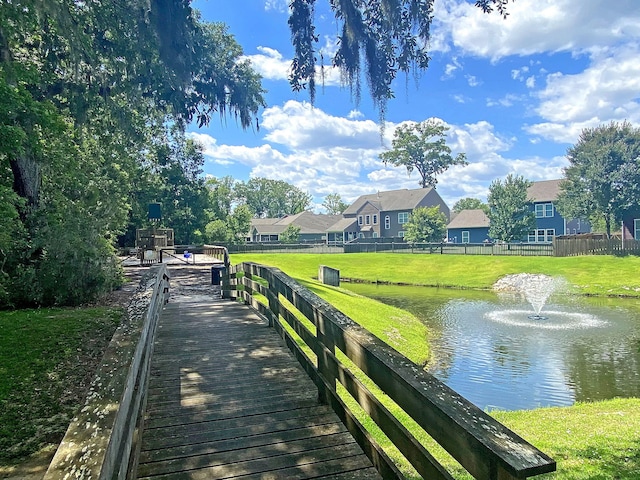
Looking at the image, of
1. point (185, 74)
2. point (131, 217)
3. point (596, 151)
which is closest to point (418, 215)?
point (596, 151)

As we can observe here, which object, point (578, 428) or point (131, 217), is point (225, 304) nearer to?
point (578, 428)

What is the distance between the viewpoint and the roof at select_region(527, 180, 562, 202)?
43.5 meters

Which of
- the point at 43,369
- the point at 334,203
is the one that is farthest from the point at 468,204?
the point at 43,369

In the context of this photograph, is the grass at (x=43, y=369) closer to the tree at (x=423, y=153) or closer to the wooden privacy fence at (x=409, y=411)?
the wooden privacy fence at (x=409, y=411)

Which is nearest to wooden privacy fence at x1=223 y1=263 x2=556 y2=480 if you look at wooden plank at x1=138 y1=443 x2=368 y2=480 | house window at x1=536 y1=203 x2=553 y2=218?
wooden plank at x1=138 y1=443 x2=368 y2=480

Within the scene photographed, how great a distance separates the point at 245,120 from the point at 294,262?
907 inches

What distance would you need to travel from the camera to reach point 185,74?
8.27 meters

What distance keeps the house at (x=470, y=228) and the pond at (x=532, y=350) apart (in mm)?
28432

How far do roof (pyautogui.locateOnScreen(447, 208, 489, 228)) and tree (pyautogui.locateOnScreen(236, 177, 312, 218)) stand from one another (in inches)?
1823

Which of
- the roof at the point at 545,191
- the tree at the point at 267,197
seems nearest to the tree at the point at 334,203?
the tree at the point at 267,197

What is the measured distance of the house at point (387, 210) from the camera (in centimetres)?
5483

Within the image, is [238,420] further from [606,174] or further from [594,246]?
[606,174]

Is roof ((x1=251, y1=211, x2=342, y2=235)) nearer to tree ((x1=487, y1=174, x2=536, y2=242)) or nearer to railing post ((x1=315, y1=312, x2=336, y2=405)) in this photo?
tree ((x1=487, y1=174, x2=536, y2=242))

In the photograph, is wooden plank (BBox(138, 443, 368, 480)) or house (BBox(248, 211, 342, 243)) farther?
house (BBox(248, 211, 342, 243))
